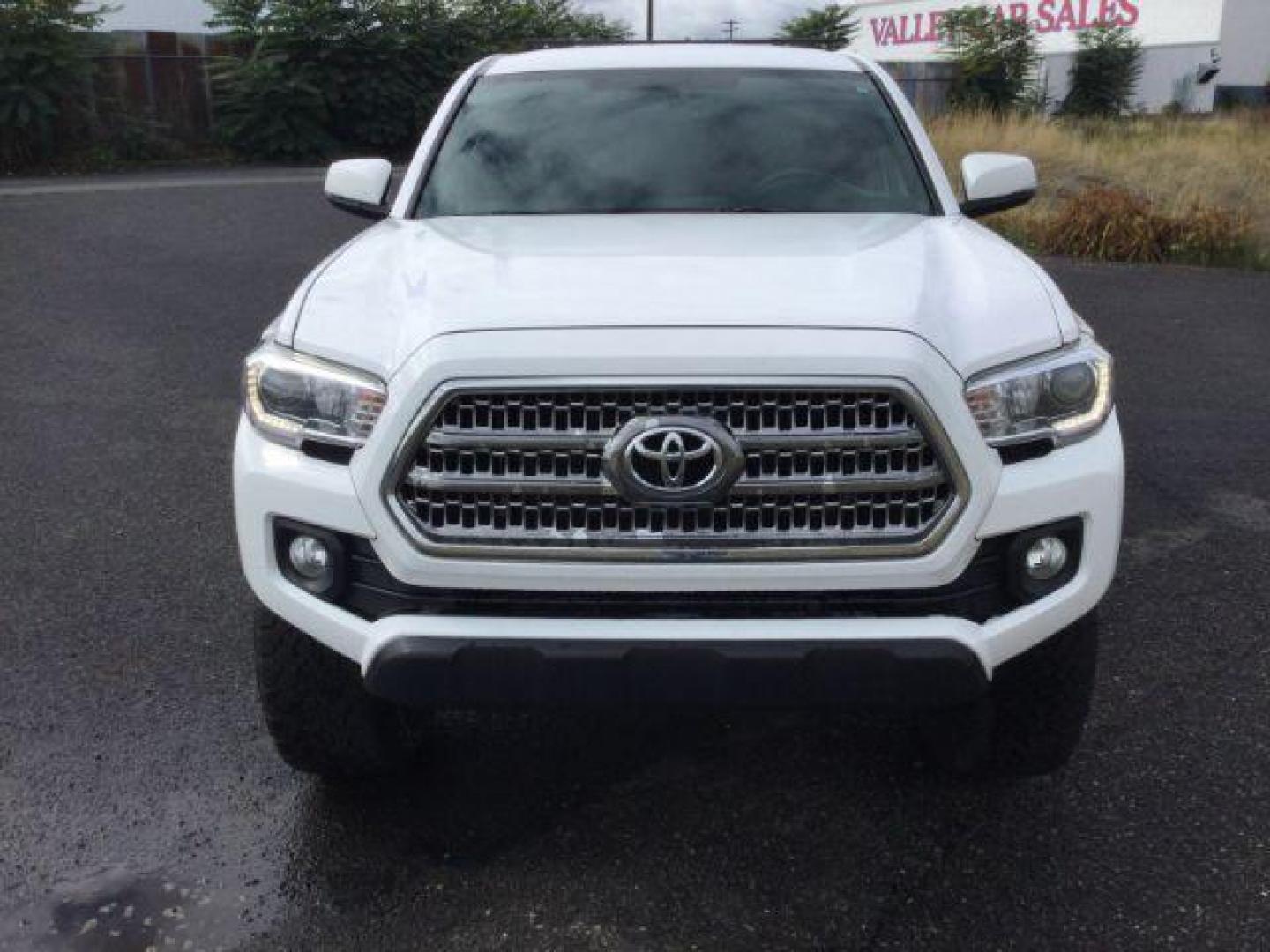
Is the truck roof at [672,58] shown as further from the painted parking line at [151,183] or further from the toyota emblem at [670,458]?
the painted parking line at [151,183]

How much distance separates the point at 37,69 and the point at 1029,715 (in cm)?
2048

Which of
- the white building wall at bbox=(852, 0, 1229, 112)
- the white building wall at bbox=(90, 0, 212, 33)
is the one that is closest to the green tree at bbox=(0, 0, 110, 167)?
the white building wall at bbox=(90, 0, 212, 33)

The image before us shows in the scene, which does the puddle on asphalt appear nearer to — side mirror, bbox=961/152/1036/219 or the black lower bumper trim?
the black lower bumper trim

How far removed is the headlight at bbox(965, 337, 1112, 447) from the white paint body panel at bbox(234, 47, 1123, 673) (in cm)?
4

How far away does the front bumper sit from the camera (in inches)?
102

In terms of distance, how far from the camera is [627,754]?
3535mm

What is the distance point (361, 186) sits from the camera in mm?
4398

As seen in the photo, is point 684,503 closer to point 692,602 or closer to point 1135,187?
point 692,602

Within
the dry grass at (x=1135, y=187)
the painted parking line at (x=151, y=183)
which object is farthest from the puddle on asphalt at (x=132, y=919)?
the painted parking line at (x=151, y=183)

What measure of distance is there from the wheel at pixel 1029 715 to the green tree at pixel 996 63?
92.4ft

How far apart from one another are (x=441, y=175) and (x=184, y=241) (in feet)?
32.1

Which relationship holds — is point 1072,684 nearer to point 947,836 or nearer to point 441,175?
point 947,836

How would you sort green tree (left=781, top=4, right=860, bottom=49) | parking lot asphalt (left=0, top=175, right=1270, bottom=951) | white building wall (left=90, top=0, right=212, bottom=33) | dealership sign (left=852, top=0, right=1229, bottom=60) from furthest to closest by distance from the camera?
dealership sign (left=852, top=0, right=1229, bottom=60), green tree (left=781, top=4, right=860, bottom=49), white building wall (left=90, top=0, right=212, bottom=33), parking lot asphalt (left=0, top=175, right=1270, bottom=951)

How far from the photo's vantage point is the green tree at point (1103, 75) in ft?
131
